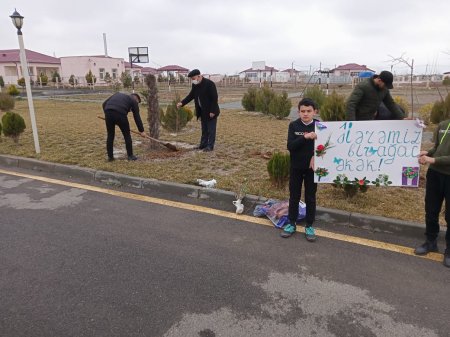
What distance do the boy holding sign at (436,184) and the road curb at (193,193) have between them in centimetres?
32

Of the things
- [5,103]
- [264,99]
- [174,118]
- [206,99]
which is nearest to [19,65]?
[5,103]

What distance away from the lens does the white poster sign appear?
141 inches

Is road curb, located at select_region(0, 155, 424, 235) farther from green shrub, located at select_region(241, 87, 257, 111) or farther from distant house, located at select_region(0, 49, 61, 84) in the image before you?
distant house, located at select_region(0, 49, 61, 84)

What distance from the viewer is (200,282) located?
280 centimetres

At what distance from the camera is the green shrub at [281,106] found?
505 inches

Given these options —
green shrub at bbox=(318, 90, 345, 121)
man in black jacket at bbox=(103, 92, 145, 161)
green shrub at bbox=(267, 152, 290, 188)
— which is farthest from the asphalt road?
green shrub at bbox=(318, 90, 345, 121)

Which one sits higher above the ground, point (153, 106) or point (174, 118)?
point (153, 106)

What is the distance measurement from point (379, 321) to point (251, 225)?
5.77 feet

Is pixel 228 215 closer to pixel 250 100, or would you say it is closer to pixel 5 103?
pixel 250 100

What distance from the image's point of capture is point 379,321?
2.36m

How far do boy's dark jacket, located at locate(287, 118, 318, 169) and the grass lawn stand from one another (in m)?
0.91

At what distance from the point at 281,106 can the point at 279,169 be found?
8.72 meters

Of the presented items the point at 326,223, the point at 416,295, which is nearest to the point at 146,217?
the point at 326,223

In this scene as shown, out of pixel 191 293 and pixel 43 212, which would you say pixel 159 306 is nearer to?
pixel 191 293
